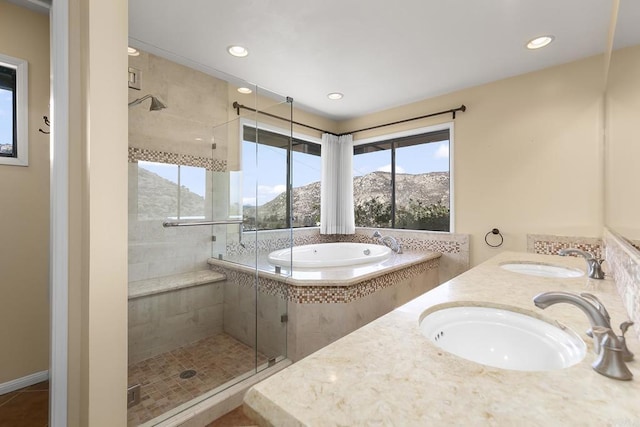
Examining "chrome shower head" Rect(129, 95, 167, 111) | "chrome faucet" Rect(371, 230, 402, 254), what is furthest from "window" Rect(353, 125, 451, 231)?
"chrome shower head" Rect(129, 95, 167, 111)

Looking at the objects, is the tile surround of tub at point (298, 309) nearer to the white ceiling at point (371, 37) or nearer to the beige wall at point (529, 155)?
the beige wall at point (529, 155)

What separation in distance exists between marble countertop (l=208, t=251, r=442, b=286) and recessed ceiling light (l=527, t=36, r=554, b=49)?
6.79ft

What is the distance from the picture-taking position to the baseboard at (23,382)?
1922 millimetres

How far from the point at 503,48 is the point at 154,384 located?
3.68 metres

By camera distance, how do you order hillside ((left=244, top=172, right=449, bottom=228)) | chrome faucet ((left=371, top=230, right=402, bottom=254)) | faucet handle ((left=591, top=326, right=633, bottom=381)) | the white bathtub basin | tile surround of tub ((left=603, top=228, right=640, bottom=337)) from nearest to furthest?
faucet handle ((left=591, top=326, right=633, bottom=381)) < tile surround of tub ((left=603, top=228, right=640, bottom=337)) < hillside ((left=244, top=172, right=449, bottom=228)) < the white bathtub basin < chrome faucet ((left=371, top=230, right=402, bottom=254))

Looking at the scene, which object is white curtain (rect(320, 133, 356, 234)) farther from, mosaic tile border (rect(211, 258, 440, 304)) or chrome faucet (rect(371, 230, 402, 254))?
mosaic tile border (rect(211, 258, 440, 304))

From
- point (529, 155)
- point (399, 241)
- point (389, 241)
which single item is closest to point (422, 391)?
point (529, 155)

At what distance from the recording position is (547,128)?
2.67m

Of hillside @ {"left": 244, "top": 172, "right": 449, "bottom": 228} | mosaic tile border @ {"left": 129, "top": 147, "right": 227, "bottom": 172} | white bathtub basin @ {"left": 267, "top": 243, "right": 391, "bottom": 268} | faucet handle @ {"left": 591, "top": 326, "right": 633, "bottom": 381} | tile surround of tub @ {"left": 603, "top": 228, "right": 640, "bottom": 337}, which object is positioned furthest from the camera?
white bathtub basin @ {"left": 267, "top": 243, "right": 391, "bottom": 268}

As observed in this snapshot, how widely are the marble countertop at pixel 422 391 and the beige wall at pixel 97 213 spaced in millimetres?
975

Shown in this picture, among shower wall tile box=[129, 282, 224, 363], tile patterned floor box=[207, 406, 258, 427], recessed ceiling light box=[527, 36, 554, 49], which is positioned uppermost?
recessed ceiling light box=[527, 36, 554, 49]

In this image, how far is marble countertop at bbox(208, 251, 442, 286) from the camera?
7.16 ft

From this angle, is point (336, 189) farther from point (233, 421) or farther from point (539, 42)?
point (233, 421)

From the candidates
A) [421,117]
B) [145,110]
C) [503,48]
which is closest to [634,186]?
[503,48]
